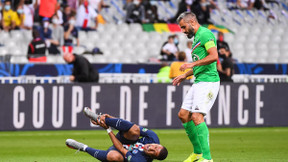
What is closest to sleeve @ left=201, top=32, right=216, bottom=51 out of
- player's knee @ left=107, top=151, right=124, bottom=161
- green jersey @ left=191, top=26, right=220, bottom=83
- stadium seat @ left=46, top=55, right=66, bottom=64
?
green jersey @ left=191, top=26, right=220, bottom=83

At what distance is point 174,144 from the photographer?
1248 centimetres

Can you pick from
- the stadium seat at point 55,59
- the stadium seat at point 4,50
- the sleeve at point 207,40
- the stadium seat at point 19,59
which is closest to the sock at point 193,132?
the sleeve at point 207,40

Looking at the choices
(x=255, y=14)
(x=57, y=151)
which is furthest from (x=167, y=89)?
(x=255, y=14)

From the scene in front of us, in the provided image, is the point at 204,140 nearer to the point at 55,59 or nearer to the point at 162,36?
the point at 55,59

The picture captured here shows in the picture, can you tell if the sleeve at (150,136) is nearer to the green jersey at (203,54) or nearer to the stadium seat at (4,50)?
the green jersey at (203,54)

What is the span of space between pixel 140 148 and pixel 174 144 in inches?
155

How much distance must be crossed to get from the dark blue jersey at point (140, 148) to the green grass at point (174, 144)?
4.36ft

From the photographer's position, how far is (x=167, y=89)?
15695mm

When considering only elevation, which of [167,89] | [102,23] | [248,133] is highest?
[102,23]

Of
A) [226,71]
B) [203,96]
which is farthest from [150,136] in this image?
[226,71]

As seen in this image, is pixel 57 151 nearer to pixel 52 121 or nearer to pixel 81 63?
pixel 52 121

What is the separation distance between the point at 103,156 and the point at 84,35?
1333cm

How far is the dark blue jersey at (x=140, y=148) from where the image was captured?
333 inches

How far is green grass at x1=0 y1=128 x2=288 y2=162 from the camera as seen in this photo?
1032cm
